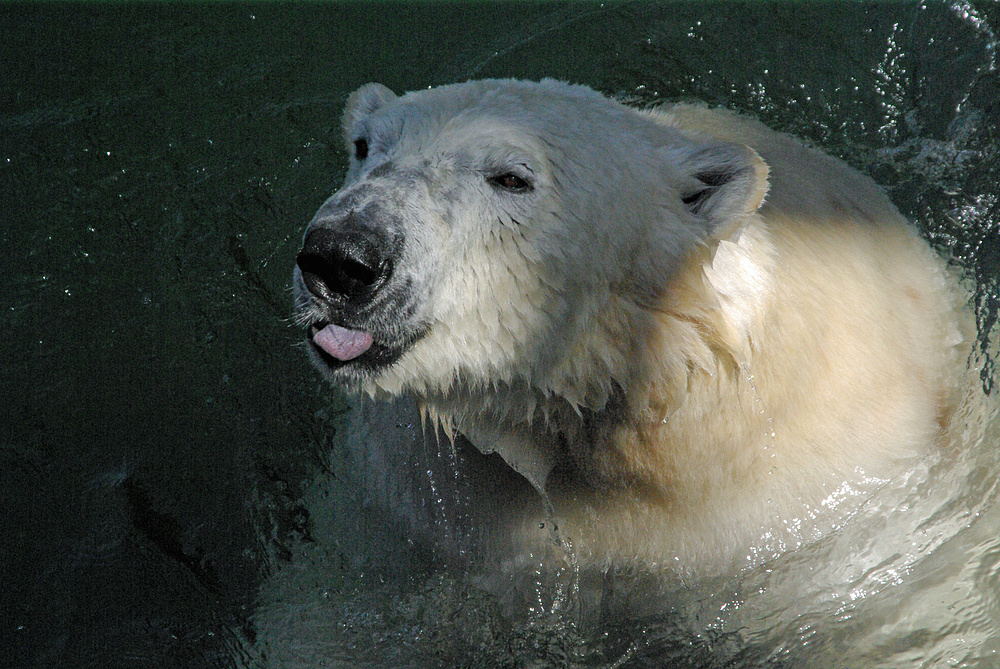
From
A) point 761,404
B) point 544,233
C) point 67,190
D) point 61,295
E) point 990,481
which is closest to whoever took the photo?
point 544,233

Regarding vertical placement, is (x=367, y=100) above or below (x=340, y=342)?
above

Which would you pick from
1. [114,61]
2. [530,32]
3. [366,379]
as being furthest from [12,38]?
[366,379]

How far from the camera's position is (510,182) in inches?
103

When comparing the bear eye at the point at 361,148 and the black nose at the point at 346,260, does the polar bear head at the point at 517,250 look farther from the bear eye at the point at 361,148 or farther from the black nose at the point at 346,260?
the bear eye at the point at 361,148

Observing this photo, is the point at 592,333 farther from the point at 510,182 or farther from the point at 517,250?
the point at 510,182

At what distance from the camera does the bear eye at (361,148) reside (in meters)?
2.98

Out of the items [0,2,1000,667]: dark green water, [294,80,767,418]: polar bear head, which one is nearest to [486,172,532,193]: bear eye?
[294,80,767,418]: polar bear head

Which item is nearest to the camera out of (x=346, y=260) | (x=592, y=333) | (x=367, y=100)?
(x=346, y=260)

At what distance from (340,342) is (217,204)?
276 cm

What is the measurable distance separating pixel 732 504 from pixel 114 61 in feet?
15.1

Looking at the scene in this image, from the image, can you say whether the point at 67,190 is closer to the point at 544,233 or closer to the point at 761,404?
A: the point at 544,233

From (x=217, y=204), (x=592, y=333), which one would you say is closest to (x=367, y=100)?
Answer: (x=592, y=333)

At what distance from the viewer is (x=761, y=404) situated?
9.20 feet

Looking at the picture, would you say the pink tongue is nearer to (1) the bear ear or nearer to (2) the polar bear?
(2) the polar bear
